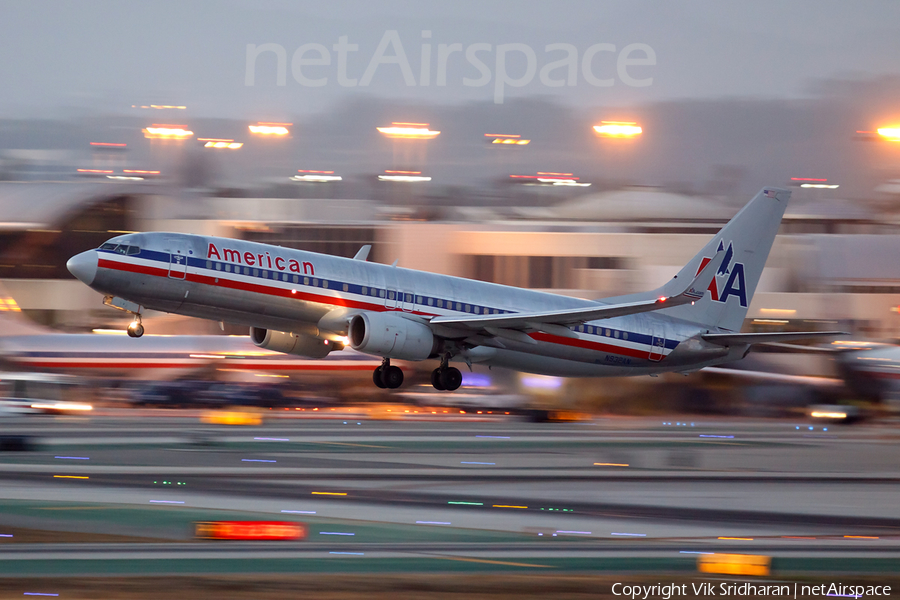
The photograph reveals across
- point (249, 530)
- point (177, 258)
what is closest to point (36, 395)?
point (177, 258)

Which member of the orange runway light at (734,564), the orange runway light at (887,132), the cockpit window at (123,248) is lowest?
the orange runway light at (734,564)

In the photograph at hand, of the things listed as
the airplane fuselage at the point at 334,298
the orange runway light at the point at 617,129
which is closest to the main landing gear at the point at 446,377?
the airplane fuselage at the point at 334,298

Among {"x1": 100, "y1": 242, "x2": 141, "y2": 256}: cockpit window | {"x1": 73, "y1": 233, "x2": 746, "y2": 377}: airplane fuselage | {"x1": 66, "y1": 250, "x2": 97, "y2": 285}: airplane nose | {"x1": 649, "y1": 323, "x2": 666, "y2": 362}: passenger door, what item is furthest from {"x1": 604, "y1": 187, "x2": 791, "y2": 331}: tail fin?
{"x1": 66, "y1": 250, "x2": 97, "y2": 285}: airplane nose

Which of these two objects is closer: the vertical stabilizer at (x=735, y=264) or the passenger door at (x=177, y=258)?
the passenger door at (x=177, y=258)

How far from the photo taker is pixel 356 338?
3067cm

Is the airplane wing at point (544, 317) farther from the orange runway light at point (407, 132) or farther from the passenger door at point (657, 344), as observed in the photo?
the orange runway light at point (407, 132)

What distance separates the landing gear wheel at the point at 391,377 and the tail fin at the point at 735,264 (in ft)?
38.7

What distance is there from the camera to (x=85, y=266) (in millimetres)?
28625

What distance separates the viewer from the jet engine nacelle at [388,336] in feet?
99.8

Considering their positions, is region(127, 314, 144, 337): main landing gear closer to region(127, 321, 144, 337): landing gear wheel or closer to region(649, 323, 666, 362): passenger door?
region(127, 321, 144, 337): landing gear wheel

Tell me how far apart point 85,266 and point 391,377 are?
1077 centimetres

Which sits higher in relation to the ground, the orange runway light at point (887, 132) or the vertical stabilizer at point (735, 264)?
the orange runway light at point (887, 132)

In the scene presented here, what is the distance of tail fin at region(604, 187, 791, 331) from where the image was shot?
4041 cm

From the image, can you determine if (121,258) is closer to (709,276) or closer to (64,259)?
(709,276)
